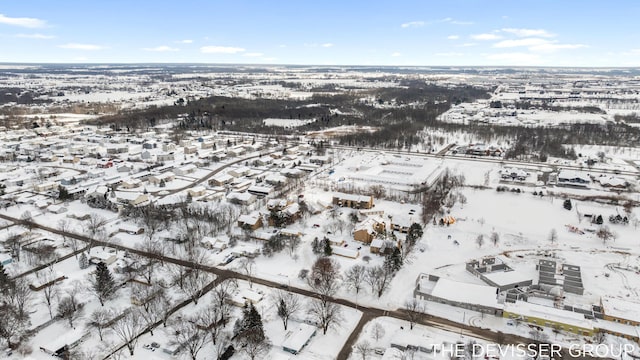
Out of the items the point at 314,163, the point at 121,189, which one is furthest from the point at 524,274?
the point at 121,189

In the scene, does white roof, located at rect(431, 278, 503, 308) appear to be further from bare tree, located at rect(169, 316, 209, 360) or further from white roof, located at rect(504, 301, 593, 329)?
bare tree, located at rect(169, 316, 209, 360)

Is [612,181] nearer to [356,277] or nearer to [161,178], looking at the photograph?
[356,277]

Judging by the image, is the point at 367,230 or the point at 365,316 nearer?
the point at 365,316

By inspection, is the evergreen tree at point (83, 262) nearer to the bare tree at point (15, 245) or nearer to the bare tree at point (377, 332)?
the bare tree at point (15, 245)

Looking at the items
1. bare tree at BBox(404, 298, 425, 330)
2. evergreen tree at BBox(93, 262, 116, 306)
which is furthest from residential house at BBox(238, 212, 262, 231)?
Answer: bare tree at BBox(404, 298, 425, 330)

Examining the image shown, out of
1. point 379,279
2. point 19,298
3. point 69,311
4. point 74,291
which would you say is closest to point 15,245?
point 19,298
